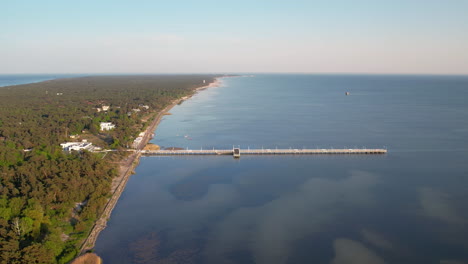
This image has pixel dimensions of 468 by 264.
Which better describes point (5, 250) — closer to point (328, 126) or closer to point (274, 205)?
point (274, 205)

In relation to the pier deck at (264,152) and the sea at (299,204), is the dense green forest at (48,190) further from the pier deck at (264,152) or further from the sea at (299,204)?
the pier deck at (264,152)

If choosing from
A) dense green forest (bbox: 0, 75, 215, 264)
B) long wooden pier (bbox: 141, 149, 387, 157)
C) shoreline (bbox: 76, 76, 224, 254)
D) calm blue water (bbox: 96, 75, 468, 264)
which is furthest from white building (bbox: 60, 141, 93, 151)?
calm blue water (bbox: 96, 75, 468, 264)

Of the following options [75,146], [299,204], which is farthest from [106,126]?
[299,204]

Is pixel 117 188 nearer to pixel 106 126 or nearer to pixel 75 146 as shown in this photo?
pixel 75 146

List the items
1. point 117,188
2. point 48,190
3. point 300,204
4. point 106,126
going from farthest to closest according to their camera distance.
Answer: point 106,126, point 117,188, point 300,204, point 48,190

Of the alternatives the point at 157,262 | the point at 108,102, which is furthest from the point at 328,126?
the point at 108,102

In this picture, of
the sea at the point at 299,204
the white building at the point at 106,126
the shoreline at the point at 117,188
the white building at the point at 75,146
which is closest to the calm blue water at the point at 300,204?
the sea at the point at 299,204
